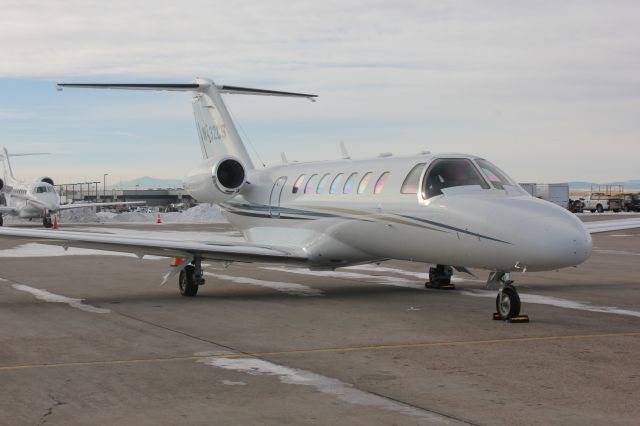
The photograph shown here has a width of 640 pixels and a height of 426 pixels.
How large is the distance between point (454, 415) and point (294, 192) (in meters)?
10.6

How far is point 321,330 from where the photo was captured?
10.6 metres

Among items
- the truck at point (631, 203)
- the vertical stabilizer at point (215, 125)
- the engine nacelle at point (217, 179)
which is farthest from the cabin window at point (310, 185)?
the truck at point (631, 203)

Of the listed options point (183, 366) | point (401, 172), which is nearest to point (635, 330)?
point (401, 172)

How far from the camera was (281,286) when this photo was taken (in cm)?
1650

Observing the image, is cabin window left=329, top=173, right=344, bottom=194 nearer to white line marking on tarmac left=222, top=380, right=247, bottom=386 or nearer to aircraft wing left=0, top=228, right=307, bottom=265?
aircraft wing left=0, top=228, right=307, bottom=265

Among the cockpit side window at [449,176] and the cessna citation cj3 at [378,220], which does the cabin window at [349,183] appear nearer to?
the cessna citation cj3 at [378,220]

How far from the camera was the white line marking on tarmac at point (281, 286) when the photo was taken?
605 inches

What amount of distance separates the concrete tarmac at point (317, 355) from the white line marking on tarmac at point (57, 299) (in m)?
0.03

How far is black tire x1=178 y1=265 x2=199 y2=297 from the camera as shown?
14.7 meters

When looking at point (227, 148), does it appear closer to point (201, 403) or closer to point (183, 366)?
point (183, 366)

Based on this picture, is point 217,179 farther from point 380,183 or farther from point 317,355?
point 317,355

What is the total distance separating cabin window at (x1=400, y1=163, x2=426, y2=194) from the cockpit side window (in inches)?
8.7

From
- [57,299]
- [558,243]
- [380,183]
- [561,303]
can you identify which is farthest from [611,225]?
[57,299]

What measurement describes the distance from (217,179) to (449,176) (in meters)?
6.02
